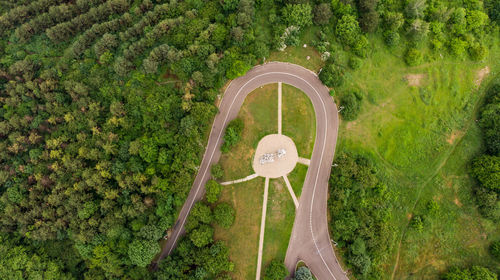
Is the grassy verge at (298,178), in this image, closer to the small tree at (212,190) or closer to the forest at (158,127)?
the forest at (158,127)

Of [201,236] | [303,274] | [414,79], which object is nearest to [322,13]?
[414,79]

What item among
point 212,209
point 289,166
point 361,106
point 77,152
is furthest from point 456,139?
point 77,152

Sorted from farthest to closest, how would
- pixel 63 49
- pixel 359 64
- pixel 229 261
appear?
pixel 63 49 → pixel 359 64 → pixel 229 261

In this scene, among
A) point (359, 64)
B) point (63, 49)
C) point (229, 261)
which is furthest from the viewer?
point (63, 49)

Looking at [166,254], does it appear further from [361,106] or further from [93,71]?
[361,106]

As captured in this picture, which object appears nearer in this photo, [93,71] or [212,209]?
[212,209]

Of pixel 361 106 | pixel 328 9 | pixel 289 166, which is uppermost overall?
pixel 328 9

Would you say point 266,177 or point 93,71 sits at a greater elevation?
point 93,71

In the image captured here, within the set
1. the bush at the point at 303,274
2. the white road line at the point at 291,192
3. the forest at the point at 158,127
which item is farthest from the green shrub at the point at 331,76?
the bush at the point at 303,274
